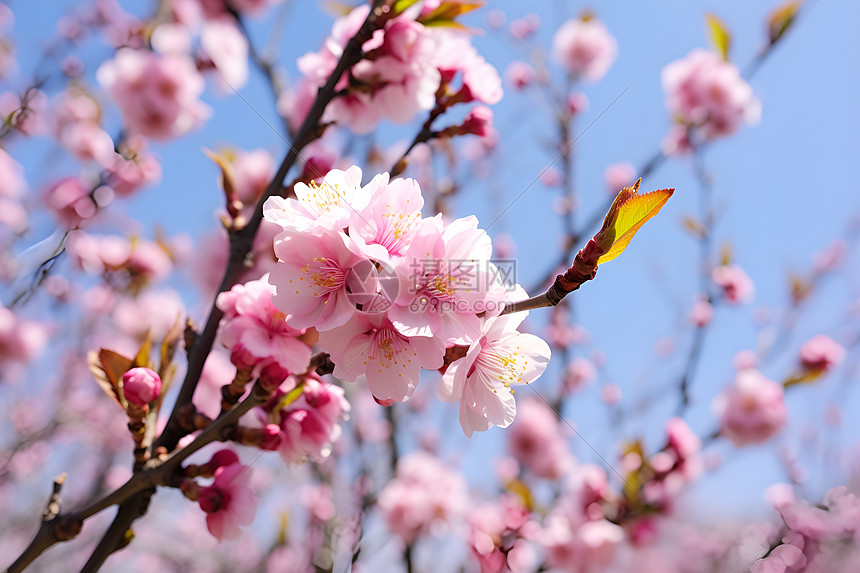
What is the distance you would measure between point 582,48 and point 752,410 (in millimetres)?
2838

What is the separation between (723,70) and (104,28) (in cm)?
410

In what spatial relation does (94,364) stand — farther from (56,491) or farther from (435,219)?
(435,219)

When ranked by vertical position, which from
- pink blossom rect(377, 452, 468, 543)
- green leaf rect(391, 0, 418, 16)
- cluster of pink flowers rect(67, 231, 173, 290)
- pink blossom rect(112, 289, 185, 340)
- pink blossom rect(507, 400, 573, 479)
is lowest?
pink blossom rect(112, 289, 185, 340)

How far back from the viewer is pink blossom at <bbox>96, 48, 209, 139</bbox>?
243 centimetres

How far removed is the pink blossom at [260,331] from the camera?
730 mm

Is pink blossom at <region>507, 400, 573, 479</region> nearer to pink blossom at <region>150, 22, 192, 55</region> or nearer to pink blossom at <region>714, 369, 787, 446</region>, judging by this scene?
pink blossom at <region>714, 369, 787, 446</region>

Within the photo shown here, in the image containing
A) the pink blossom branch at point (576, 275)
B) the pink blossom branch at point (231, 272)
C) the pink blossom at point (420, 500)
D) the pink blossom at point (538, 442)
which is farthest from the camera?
the pink blossom at point (538, 442)

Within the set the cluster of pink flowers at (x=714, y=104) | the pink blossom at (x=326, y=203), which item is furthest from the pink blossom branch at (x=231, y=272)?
the cluster of pink flowers at (x=714, y=104)

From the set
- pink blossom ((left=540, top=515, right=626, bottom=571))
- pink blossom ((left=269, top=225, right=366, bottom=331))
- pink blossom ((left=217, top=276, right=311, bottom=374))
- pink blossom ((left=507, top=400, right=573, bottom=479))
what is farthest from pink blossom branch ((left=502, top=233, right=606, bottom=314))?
pink blossom ((left=507, top=400, right=573, bottom=479))

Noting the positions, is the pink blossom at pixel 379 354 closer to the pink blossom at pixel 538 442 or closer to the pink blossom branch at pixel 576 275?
the pink blossom branch at pixel 576 275

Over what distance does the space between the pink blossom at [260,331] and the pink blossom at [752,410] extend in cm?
297

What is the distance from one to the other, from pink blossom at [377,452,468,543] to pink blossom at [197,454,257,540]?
81.7 inches

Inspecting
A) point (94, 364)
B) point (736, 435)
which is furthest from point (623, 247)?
point (736, 435)

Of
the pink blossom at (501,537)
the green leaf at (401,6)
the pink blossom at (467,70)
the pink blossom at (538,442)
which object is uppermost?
the green leaf at (401,6)
